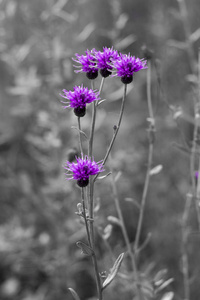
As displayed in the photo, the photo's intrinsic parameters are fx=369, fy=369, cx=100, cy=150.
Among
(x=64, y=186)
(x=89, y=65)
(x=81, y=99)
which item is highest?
(x=89, y=65)

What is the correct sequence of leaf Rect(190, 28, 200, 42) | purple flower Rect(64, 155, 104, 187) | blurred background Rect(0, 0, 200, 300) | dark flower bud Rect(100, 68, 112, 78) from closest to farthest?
1. purple flower Rect(64, 155, 104, 187)
2. dark flower bud Rect(100, 68, 112, 78)
3. leaf Rect(190, 28, 200, 42)
4. blurred background Rect(0, 0, 200, 300)

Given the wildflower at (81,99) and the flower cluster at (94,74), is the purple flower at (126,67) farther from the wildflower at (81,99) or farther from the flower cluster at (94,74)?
the wildflower at (81,99)

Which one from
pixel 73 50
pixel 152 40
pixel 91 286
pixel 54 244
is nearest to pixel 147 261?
pixel 91 286

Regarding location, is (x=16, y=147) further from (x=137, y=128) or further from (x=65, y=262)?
(x=65, y=262)

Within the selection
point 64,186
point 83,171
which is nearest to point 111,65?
point 83,171

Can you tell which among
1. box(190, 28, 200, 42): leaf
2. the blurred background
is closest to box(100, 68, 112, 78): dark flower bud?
the blurred background

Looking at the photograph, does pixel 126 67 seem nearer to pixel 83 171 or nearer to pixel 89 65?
pixel 89 65

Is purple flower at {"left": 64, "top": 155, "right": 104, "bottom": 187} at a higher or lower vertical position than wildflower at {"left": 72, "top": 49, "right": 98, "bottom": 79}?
lower

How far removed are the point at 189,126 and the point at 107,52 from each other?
2.87 metres

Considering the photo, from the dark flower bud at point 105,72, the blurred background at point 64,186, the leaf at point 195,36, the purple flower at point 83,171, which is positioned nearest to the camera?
the purple flower at point 83,171

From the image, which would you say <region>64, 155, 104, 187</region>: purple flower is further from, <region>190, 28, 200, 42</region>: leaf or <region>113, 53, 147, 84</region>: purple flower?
<region>190, 28, 200, 42</region>: leaf

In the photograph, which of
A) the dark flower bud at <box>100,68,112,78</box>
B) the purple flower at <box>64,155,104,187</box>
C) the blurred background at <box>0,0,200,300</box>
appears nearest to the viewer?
the purple flower at <box>64,155,104,187</box>

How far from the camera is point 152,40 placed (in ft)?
16.0

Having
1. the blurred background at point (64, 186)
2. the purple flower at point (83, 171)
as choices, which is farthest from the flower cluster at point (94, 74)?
the blurred background at point (64, 186)
